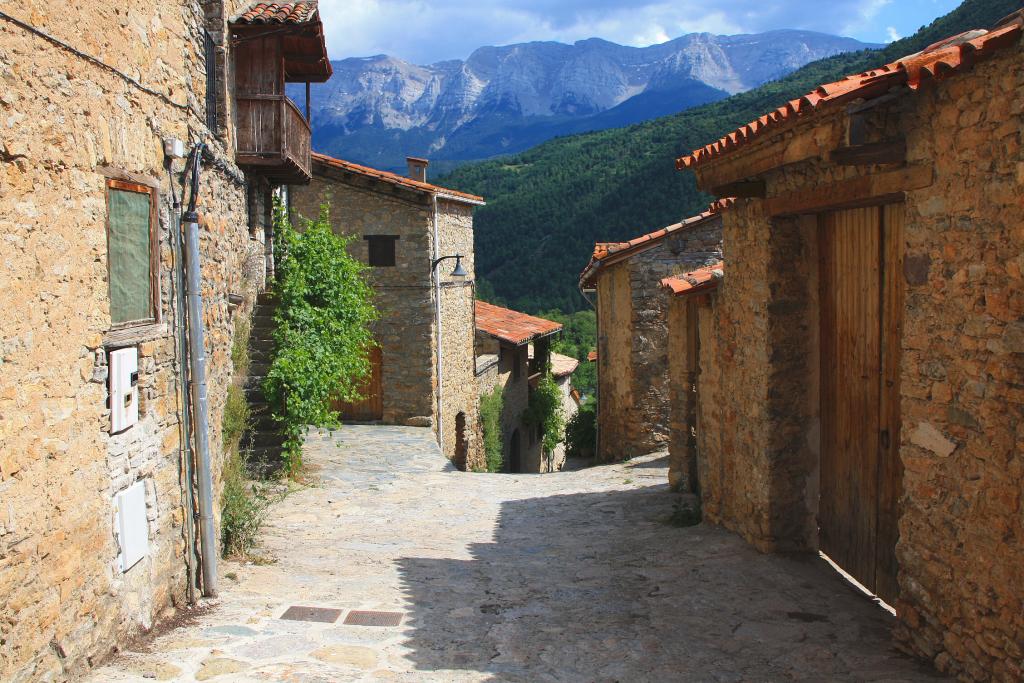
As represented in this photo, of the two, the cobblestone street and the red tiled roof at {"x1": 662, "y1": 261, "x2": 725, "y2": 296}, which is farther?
the red tiled roof at {"x1": 662, "y1": 261, "x2": 725, "y2": 296}

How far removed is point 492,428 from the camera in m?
20.7

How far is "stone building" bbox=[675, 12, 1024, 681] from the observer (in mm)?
3805

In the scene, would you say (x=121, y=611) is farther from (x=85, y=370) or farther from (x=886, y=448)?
(x=886, y=448)

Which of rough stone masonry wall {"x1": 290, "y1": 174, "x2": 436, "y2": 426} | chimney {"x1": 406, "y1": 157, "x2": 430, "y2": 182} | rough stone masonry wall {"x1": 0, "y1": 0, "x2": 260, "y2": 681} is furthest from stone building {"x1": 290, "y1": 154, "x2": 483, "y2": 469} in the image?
rough stone masonry wall {"x1": 0, "y1": 0, "x2": 260, "y2": 681}

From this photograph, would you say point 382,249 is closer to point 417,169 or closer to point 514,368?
point 417,169

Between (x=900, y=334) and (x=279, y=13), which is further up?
(x=279, y=13)

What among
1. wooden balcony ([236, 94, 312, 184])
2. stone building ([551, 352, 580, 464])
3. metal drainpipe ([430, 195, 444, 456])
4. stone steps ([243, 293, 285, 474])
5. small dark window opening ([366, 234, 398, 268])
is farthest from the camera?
stone building ([551, 352, 580, 464])

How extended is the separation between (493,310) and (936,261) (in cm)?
2035

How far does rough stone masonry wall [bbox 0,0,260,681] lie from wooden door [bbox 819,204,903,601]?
4548 millimetres

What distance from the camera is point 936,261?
14.0 ft

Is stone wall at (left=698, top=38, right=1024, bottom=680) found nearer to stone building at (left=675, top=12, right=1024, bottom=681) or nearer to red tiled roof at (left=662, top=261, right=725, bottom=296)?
stone building at (left=675, top=12, right=1024, bottom=681)

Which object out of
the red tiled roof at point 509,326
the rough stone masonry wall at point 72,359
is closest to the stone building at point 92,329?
the rough stone masonry wall at point 72,359

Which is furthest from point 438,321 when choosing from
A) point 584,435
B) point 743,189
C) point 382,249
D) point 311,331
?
point 743,189

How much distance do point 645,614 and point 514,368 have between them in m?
18.5
